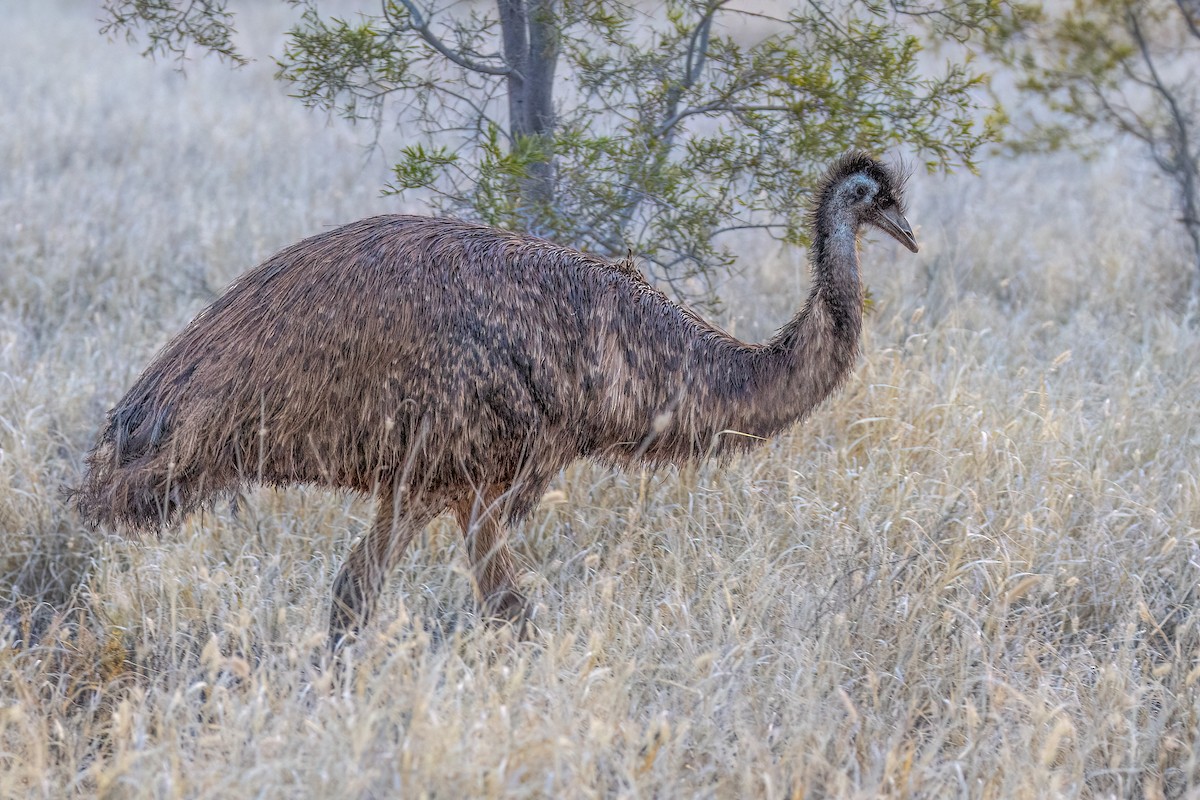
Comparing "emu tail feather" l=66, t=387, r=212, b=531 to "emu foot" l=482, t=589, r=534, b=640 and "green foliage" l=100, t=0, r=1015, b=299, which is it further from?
"green foliage" l=100, t=0, r=1015, b=299

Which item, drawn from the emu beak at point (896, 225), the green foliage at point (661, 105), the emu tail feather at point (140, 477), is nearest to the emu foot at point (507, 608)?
the emu tail feather at point (140, 477)

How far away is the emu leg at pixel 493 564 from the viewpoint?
369cm

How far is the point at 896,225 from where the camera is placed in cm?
420

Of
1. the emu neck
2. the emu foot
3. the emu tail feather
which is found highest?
the emu neck

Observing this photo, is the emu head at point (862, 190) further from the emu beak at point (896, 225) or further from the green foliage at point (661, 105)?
the green foliage at point (661, 105)

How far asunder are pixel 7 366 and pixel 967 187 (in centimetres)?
647

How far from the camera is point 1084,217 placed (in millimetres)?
8773

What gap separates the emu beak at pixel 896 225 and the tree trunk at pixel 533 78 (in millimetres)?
1268

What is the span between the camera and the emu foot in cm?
382

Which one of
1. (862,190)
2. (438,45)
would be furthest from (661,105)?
(862,190)

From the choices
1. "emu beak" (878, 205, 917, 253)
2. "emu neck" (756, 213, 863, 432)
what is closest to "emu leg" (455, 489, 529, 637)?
"emu neck" (756, 213, 863, 432)

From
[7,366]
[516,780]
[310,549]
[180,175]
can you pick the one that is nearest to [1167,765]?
[516,780]

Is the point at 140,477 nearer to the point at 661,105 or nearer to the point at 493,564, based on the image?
the point at 493,564

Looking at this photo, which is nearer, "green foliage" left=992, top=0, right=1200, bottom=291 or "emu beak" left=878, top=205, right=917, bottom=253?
"emu beak" left=878, top=205, right=917, bottom=253
